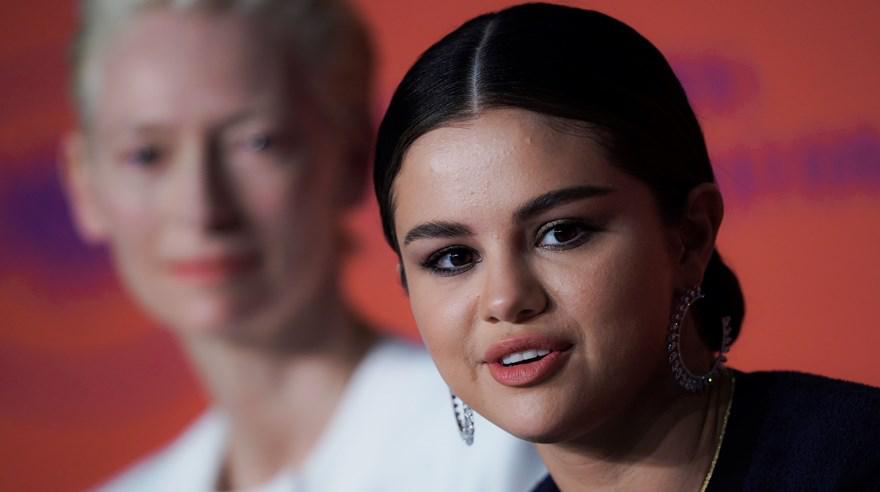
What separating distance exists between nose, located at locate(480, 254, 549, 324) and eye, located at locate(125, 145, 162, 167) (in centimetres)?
123

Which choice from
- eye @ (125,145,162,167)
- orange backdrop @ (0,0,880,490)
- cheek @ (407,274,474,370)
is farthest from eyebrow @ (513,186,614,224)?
eye @ (125,145,162,167)

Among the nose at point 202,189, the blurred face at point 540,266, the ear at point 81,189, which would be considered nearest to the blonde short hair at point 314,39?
the ear at point 81,189

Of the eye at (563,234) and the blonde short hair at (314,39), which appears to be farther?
the blonde short hair at (314,39)

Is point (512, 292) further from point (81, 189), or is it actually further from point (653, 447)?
point (81, 189)

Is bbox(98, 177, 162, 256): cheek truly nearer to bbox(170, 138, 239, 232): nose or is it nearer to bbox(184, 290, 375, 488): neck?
bbox(170, 138, 239, 232): nose

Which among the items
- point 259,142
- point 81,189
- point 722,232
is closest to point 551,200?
point 722,232

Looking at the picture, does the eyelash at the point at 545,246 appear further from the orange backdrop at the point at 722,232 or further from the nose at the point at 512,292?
the orange backdrop at the point at 722,232

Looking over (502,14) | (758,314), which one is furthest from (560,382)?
(758,314)

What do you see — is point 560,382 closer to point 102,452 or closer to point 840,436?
point 840,436

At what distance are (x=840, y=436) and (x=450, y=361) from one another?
452 millimetres

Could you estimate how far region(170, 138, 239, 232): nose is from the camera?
7.70 feet

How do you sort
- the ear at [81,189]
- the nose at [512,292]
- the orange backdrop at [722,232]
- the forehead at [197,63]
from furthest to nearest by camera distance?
the ear at [81,189]
the forehead at [197,63]
the orange backdrop at [722,232]
the nose at [512,292]

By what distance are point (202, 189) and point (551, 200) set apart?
3.87ft

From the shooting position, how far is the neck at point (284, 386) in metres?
2.43
